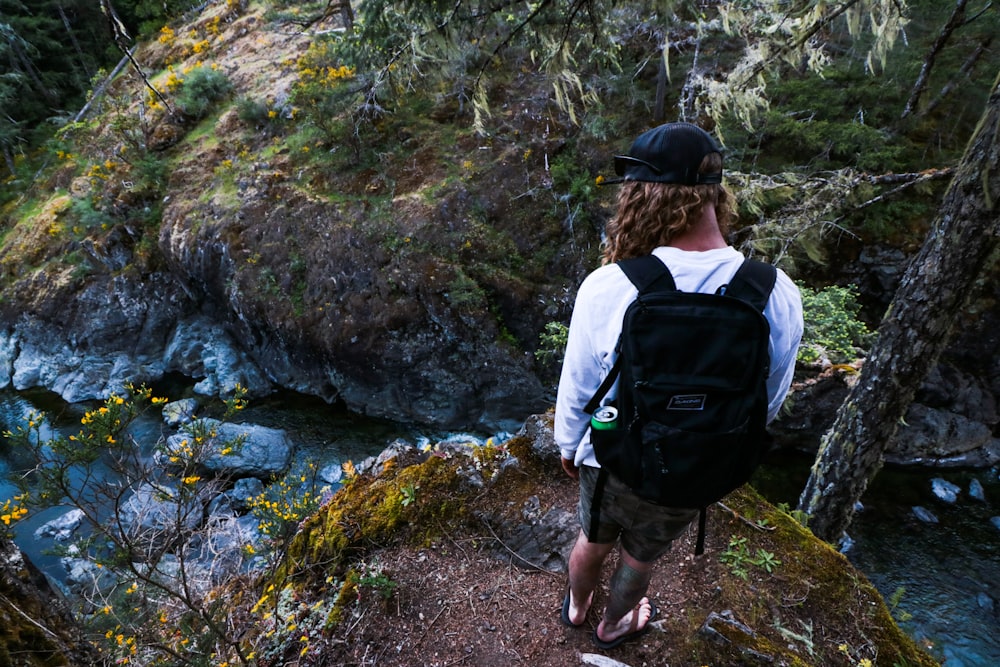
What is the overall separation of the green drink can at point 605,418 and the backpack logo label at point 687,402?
0.62 feet

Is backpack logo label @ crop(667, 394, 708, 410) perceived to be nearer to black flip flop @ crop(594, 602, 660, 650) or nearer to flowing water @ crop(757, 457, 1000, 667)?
black flip flop @ crop(594, 602, 660, 650)

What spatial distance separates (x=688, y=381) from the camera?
4.59 feet

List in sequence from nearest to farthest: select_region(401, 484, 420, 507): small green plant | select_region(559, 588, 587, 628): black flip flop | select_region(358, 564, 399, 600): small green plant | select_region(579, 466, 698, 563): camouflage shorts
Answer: select_region(579, 466, 698, 563): camouflage shorts < select_region(559, 588, 587, 628): black flip flop < select_region(358, 564, 399, 600): small green plant < select_region(401, 484, 420, 507): small green plant

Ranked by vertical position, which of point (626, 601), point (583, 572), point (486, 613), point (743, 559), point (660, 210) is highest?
point (660, 210)

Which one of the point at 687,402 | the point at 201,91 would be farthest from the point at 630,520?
the point at 201,91

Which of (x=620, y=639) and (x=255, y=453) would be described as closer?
(x=620, y=639)

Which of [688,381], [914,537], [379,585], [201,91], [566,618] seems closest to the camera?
[688,381]

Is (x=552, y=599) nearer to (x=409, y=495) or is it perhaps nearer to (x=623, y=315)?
(x=409, y=495)

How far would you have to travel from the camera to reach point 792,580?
2.76 metres

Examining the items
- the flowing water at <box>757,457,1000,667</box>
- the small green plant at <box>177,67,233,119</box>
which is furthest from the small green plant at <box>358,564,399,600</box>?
the small green plant at <box>177,67,233,119</box>

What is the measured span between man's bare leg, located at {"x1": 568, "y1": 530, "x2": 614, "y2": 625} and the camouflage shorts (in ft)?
0.33

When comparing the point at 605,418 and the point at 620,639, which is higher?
the point at 605,418

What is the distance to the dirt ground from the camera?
2.55 m

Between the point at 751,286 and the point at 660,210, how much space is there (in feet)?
1.19
